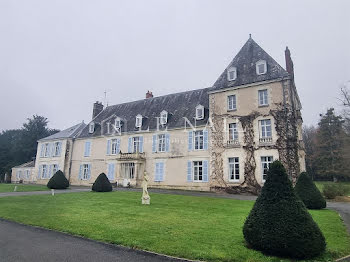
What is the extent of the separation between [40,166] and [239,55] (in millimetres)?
28536

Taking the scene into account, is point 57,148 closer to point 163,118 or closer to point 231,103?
point 163,118

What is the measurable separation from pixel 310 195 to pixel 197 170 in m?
10.4

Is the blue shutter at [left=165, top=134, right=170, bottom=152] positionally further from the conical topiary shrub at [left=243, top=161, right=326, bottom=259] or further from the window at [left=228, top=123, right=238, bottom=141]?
A: the conical topiary shrub at [left=243, top=161, right=326, bottom=259]

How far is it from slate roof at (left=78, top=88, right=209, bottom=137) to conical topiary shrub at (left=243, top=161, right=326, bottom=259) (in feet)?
53.6

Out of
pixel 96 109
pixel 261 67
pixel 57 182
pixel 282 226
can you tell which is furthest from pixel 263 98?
pixel 96 109

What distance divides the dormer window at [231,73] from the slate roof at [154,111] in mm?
3358

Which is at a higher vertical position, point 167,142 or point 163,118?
point 163,118

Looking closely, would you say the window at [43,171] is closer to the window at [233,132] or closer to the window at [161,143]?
the window at [161,143]

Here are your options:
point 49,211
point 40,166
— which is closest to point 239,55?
point 49,211

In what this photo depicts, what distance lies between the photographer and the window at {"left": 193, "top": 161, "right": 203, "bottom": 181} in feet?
69.5

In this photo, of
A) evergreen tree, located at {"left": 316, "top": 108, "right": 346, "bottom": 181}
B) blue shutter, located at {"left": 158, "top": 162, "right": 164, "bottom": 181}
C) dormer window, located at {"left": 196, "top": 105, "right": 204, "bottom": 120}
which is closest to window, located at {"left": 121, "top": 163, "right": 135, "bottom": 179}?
blue shutter, located at {"left": 158, "top": 162, "right": 164, "bottom": 181}

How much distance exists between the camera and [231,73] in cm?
2138

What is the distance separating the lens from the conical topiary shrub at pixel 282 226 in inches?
187

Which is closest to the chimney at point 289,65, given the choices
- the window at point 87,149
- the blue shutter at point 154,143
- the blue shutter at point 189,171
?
the blue shutter at point 189,171
